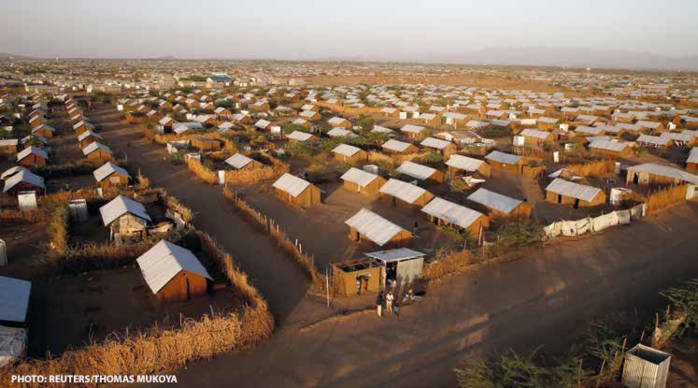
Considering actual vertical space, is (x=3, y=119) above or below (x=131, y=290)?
above

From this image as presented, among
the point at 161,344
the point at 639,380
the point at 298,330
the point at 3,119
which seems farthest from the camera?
the point at 3,119

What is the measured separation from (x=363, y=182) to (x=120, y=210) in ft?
37.1

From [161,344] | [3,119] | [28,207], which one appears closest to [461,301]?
[161,344]

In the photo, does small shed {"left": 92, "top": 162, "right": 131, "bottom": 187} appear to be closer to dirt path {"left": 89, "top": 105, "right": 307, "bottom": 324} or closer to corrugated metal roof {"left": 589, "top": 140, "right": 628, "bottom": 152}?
dirt path {"left": 89, "top": 105, "right": 307, "bottom": 324}

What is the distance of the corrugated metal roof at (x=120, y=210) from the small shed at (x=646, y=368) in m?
16.3

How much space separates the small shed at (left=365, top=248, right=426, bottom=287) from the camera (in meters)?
13.4

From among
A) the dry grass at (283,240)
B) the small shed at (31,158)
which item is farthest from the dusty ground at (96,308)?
the small shed at (31,158)

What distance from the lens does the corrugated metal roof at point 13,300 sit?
10.4 m

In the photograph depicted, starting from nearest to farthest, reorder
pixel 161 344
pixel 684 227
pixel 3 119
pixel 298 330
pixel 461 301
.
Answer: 1. pixel 161 344
2. pixel 298 330
3. pixel 461 301
4. pixel 684 227
5. pixel 3 119

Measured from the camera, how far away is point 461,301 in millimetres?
12664

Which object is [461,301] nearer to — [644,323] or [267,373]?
[644,323]

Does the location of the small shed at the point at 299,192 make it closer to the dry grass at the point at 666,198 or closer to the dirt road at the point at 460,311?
the dirt road at the point at 460,311

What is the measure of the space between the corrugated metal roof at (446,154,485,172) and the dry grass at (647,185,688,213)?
8.46 m

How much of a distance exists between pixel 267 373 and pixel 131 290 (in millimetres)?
6094
